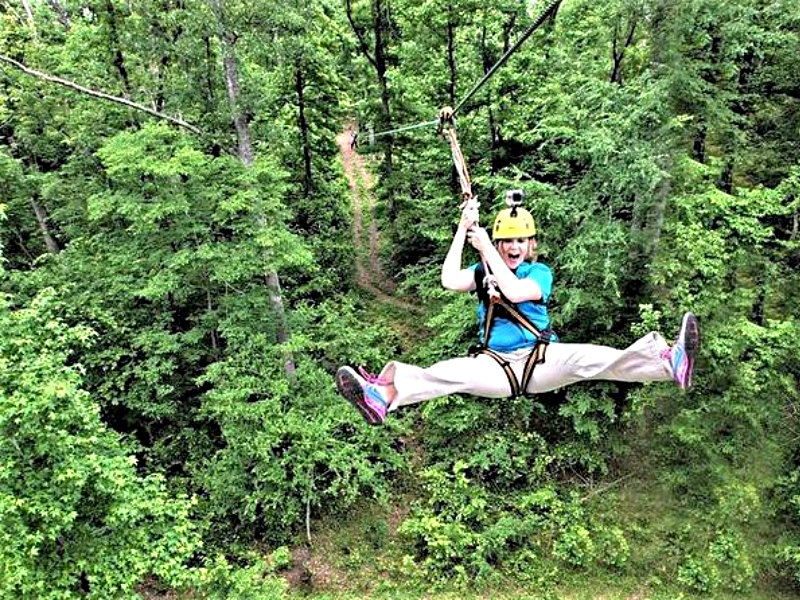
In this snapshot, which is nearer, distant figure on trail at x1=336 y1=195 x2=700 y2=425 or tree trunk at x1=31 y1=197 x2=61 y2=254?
distant figure on trail at x1=336 y1=195 x2=700 y2=425

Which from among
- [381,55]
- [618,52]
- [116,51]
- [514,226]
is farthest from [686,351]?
[381,55]

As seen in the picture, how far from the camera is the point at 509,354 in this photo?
375cm

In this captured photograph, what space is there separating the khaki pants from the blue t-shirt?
65mm

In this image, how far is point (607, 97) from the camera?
9047 millimetres

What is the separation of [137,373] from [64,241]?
6020 mm

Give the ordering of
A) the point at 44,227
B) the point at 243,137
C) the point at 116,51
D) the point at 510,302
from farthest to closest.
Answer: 1. the point at 44,227
2. the point at 116,51
3. the point at 243,137
4. the point at 510,302

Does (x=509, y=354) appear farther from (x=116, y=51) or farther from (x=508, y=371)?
(x=116, y=51)

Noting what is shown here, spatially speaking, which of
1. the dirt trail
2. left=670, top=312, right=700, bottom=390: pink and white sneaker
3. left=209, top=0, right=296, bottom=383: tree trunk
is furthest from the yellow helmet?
the dirt trail

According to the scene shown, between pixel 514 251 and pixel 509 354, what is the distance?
67cm

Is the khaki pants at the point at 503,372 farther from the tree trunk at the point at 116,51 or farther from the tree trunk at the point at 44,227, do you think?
the tree trunk at the point at 44,227

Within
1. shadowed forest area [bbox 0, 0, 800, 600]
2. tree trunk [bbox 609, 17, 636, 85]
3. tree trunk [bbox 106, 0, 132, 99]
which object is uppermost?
tree trunk [bbox 106, 0, 132, 99]

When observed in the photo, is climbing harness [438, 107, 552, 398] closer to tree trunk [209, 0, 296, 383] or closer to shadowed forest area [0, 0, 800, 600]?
shadowed forest area [0, 0, 800, 600]

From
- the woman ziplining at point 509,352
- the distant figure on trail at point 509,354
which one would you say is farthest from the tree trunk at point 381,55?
the distant figure on trail at point 509,354

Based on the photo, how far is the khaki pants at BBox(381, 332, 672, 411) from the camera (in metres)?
3.63
